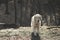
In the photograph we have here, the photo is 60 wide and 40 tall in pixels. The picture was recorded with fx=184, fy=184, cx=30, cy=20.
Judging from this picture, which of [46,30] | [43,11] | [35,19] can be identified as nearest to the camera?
[35,19]

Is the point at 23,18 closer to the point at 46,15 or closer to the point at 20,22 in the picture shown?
the point at 20,22

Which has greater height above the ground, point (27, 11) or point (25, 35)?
point (27, 11)

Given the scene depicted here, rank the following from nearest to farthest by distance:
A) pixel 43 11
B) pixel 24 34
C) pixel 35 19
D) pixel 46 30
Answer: pixel 35 19 < pixel 24 34 < pixel 46 30 < pixel 43 11

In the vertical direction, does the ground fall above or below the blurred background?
below

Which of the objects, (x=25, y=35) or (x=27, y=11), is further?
(x=27, y=11)

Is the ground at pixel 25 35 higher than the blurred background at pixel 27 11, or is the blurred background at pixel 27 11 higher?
the blurred background at pixel 27 11

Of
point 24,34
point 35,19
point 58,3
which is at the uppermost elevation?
point 58,3

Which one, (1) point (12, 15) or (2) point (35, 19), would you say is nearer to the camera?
(2) point (35, 19)

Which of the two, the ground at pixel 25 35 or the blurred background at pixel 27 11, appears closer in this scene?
the ground at pixel 25 35

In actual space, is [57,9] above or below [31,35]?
above

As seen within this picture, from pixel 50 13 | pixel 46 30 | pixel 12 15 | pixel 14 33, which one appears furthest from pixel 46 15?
pixel 14 33

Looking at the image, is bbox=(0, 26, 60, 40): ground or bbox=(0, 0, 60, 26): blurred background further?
bbox=(0, 0, 60, 26): blurred background

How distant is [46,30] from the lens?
3514 millimetres

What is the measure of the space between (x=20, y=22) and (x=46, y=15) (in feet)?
2.23
